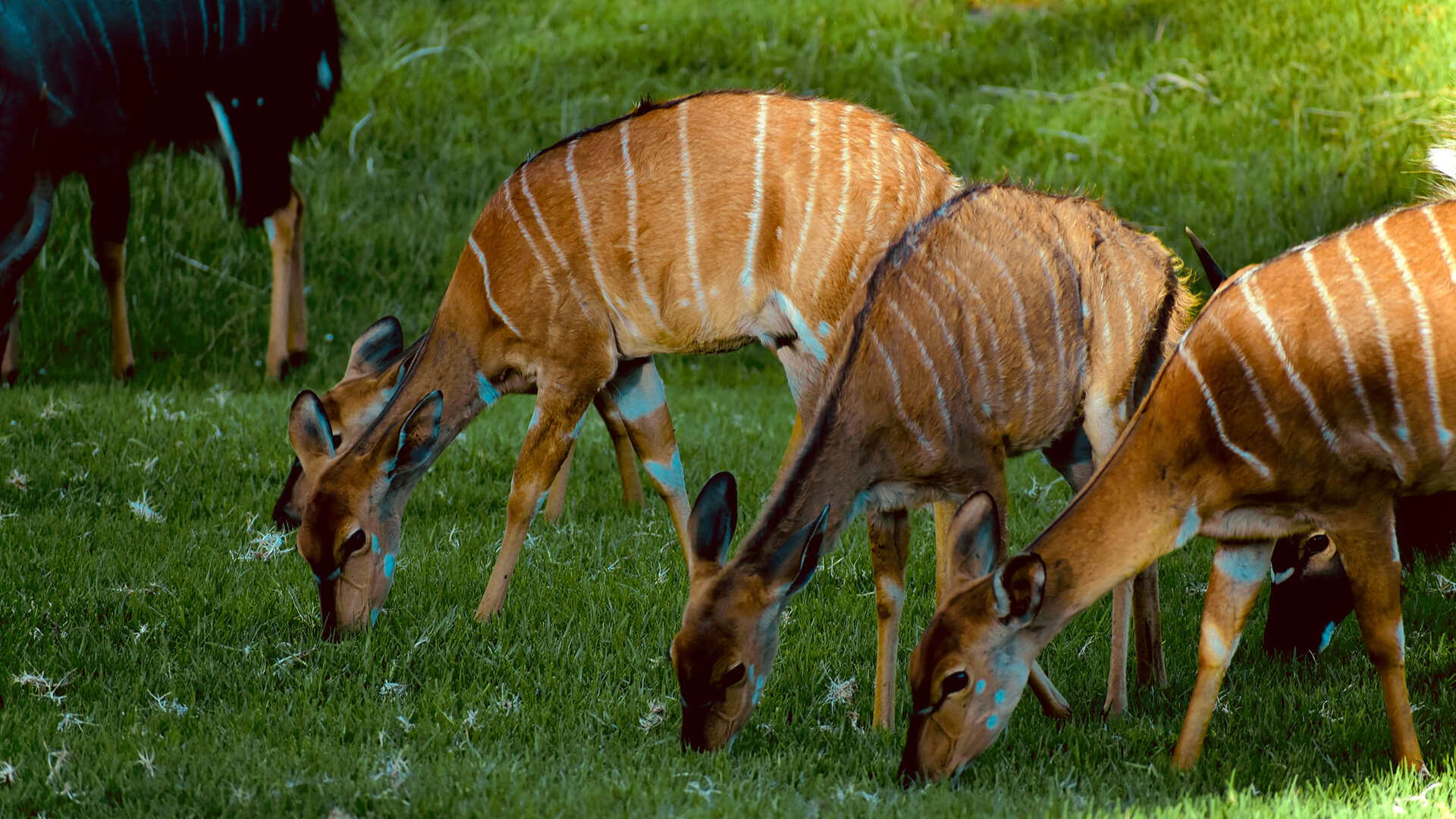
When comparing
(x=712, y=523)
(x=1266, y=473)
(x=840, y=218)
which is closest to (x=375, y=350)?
(x=840, y=218)

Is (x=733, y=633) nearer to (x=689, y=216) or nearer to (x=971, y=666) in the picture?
(x=971, y=666)

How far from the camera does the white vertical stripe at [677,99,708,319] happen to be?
5.40m

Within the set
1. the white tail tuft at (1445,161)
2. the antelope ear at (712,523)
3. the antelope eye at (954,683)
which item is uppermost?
the white tail tuft at (1445,161)

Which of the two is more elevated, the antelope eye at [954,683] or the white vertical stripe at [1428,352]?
the white vertical stripe at [1428,352]

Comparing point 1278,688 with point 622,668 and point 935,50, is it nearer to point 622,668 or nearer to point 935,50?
point 622,668

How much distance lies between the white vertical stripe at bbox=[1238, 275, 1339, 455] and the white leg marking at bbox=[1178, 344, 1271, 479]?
18cm

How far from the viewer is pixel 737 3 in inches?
531

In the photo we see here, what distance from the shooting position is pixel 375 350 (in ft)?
21.1

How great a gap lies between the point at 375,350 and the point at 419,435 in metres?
1.24

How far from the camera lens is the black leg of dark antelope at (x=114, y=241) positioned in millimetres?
8172

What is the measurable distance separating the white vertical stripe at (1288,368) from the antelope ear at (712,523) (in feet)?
4.90

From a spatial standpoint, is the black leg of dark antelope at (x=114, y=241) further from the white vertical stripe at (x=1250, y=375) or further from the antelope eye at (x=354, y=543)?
the white vertical stripe at (x=1250, y=375)

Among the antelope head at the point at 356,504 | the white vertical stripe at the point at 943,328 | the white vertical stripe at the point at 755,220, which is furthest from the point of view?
the white vertical stripe at the point at 755,220

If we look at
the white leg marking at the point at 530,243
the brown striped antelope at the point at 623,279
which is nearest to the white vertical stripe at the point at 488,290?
the brown striped antelope at the point at 623,279
